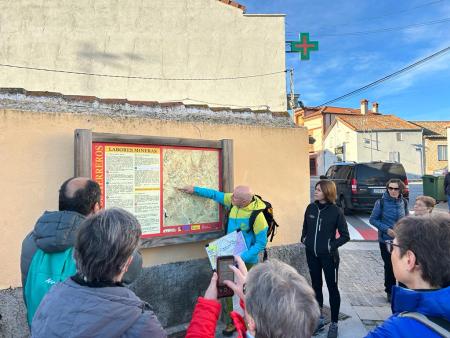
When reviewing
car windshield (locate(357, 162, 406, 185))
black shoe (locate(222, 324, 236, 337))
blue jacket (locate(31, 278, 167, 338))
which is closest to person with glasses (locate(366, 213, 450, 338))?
blue jacket (locate(31, 278, 167, 338))

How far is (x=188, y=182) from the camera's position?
3969 mm

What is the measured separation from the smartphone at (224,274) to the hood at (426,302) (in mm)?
862

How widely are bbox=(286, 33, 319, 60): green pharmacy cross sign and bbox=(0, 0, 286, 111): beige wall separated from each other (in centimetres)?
212

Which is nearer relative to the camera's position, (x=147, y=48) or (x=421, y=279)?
(x=421, y=279)

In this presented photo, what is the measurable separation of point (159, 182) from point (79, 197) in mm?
1597

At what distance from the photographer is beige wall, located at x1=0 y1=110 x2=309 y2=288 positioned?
309cm

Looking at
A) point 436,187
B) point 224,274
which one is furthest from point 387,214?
point 436,187

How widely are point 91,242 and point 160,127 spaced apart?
99.2 inches

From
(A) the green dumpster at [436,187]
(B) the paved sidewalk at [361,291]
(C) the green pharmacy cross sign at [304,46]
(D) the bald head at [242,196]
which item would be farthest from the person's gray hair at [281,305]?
(A) the green dumpster at [436,187]

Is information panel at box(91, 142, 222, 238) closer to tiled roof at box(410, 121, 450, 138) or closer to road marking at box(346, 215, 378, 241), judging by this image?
road marking at box(346, 215, 378, 241)

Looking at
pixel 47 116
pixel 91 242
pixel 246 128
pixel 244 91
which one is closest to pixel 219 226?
pixel 246 128

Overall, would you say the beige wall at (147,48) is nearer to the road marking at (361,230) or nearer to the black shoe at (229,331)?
the road marking at (361,230)

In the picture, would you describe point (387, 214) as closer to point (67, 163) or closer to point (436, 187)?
point (67, 163)

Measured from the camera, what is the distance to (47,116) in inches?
129
